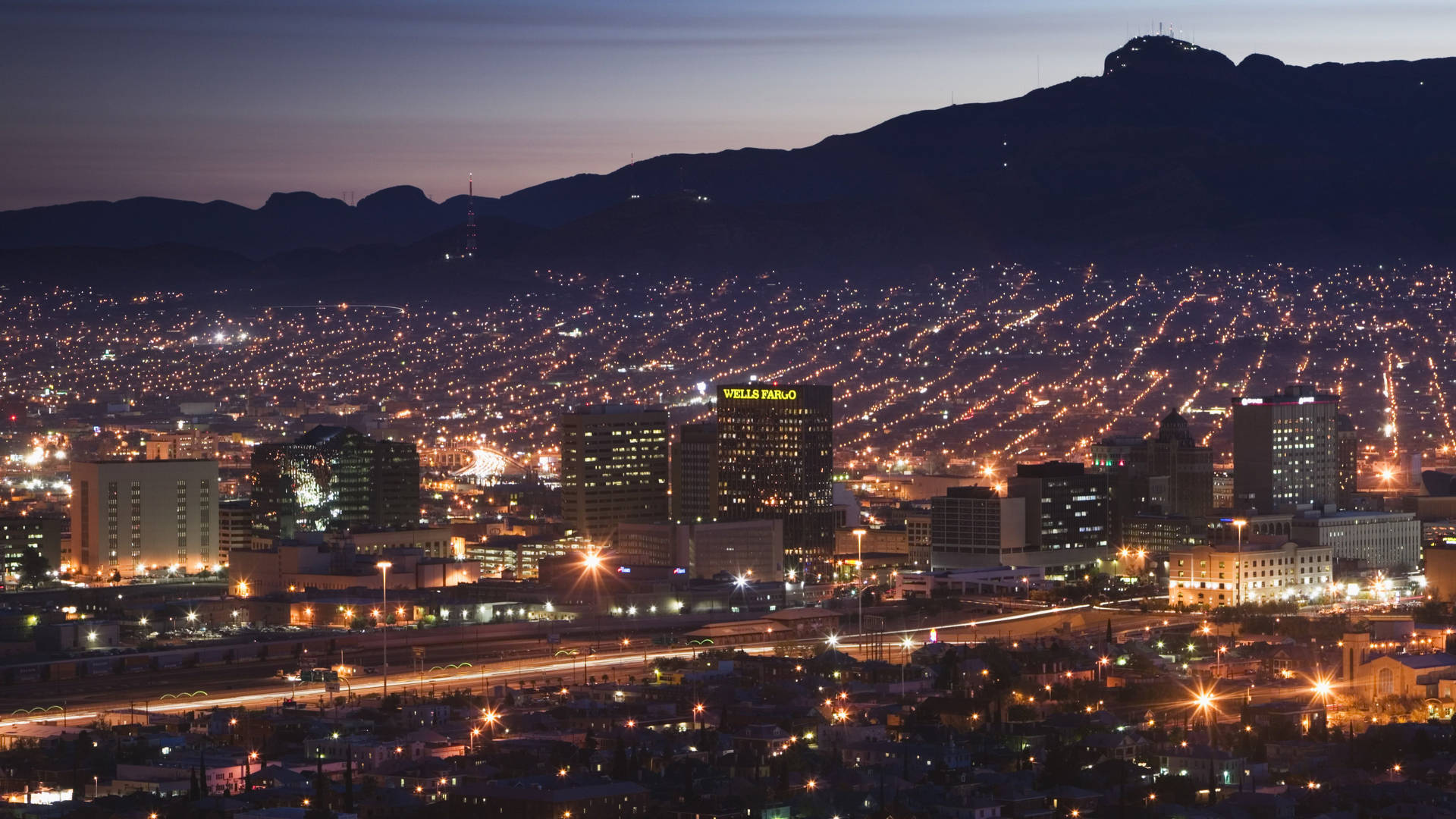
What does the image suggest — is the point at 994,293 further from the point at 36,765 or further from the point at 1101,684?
the point at 36,765

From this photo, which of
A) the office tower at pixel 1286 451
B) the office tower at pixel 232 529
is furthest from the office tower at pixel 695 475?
the office tower at pixel 1286 451

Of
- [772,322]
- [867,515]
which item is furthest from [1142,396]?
[867,515]

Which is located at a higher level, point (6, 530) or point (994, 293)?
point (994, 293)

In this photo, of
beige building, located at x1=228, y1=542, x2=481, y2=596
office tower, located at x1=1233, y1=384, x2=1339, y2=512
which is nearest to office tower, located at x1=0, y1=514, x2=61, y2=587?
beige building, located at x1=228, y1=542, x2=481, y2=596

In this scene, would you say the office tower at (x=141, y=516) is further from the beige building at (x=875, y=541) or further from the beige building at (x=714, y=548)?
the beige building at (x=875, y=541)

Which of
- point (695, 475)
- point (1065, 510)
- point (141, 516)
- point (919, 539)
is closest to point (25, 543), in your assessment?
point (141, 516)

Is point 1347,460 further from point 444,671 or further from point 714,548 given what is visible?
point 444,671

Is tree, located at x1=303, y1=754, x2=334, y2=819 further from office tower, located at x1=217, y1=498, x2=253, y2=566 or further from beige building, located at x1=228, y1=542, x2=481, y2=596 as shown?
office tower, located at x1=217, y1=498, x2=253, y2=566
